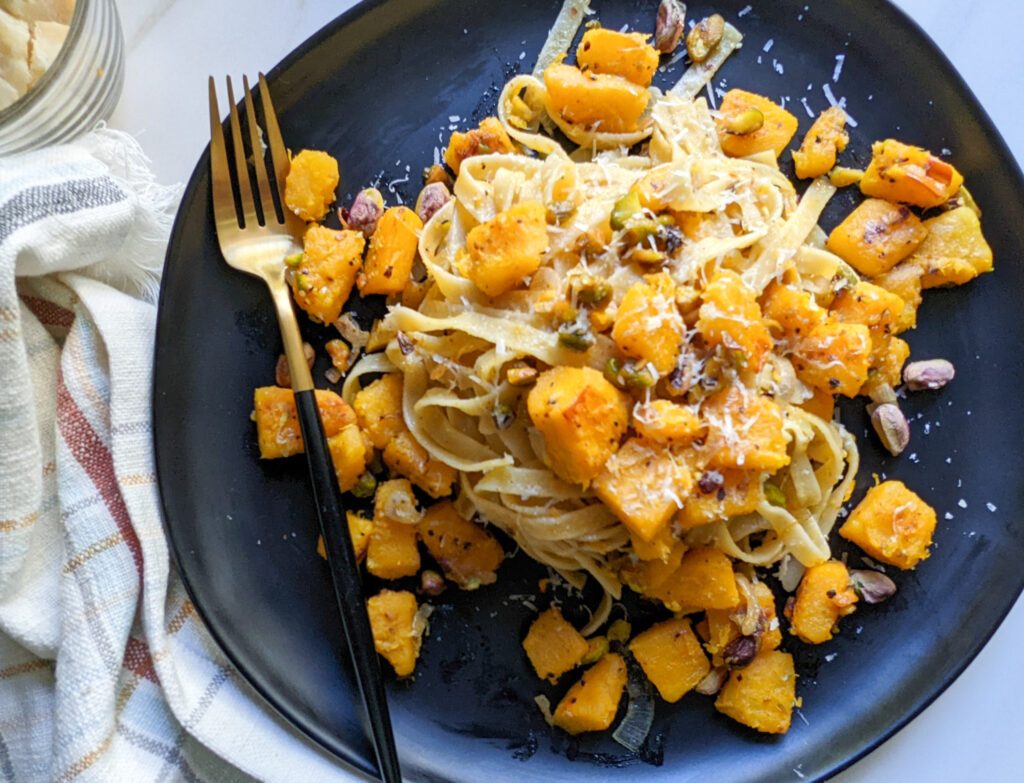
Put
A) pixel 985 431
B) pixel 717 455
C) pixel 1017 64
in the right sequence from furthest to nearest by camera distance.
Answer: pixel 1017 64
pixel 985 431
pixel 717 455

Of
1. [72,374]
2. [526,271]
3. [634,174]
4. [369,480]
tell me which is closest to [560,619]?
[369,480]

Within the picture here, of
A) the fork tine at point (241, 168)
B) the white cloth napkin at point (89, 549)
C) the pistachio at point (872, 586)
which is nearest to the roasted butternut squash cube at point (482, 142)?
the fork tine at point (241, 168)

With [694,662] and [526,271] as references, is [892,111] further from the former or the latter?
[694,662]

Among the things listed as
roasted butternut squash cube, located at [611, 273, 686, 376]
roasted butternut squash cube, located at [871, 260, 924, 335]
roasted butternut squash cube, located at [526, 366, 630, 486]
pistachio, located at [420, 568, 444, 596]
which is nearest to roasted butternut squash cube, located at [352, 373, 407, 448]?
pistachio, located at [420, 568, 444, 596]

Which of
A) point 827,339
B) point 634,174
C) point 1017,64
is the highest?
point 1017,64

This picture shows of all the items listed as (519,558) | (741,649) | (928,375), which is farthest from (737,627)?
(928,375)

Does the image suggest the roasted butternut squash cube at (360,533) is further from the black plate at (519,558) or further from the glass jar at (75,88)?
the glass jar at (75,88)

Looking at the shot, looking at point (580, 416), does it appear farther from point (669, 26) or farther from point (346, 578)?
point (669, 26)
